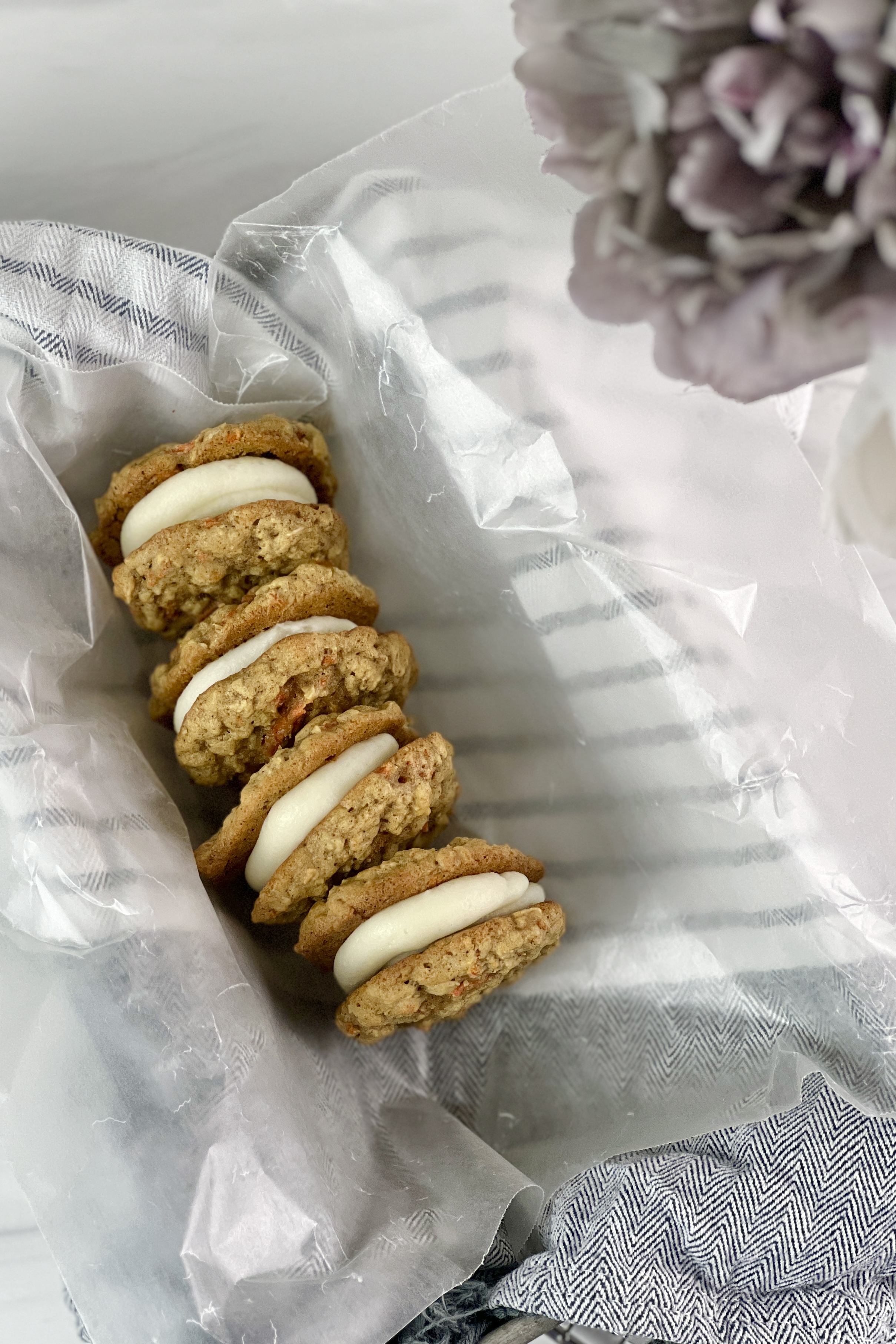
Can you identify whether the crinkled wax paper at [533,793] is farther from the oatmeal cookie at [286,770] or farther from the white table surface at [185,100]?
the white table surface at [185,100]

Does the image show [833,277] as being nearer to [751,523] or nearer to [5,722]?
[751,523]

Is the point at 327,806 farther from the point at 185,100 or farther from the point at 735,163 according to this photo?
the point at 185,100

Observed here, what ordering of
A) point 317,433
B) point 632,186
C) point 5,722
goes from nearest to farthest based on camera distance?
point 632,186
point 5,722
point 317,433

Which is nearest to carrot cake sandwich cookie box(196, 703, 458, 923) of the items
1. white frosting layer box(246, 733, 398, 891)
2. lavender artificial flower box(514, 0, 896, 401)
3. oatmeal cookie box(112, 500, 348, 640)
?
white frosting layer box(246, 733, 398, 891)

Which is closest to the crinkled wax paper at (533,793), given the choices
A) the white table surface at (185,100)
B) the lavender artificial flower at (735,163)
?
the white table surface at (185,100)

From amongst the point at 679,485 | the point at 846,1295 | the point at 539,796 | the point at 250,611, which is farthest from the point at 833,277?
the point at 846,1295

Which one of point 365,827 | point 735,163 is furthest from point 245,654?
point 735,163

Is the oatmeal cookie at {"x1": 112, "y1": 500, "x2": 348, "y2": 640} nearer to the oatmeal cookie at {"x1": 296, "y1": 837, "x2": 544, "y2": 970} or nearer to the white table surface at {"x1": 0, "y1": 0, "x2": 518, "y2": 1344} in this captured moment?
the oatmeal cookie at {"x1": 296, "y1": 837, "x2": 544, "y2": 970}
